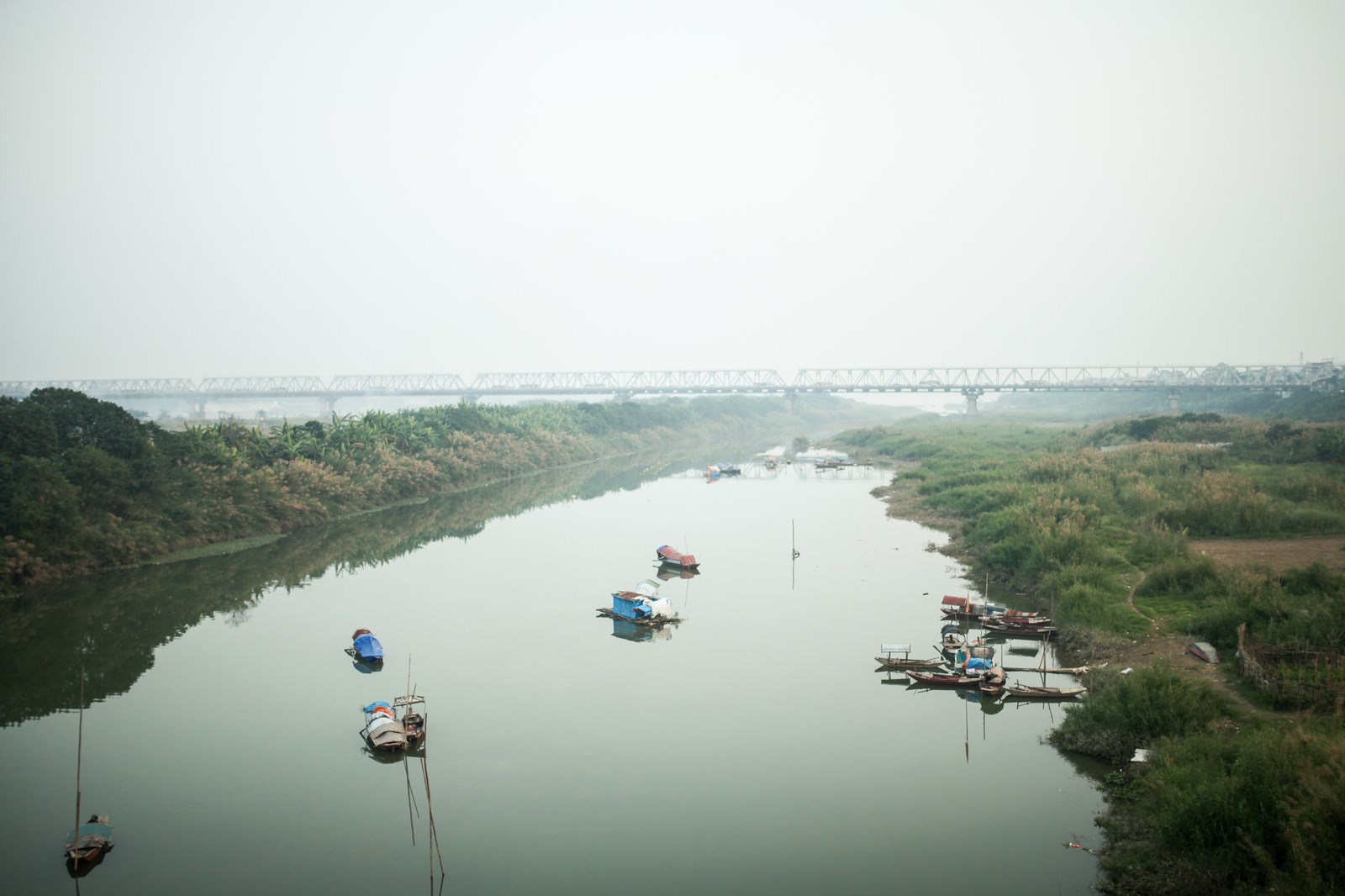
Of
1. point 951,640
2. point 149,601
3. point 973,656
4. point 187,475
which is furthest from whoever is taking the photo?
point 187,475

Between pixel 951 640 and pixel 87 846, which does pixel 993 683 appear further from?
pixel 87 846

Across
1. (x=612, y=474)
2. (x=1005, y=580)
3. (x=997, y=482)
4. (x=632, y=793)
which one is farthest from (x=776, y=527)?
(x=612, y=474)

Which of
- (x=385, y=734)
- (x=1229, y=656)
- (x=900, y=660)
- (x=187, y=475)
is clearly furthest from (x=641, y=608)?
(x=187, y=475)

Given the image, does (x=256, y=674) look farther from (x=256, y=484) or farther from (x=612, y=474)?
(x=612, y=474)

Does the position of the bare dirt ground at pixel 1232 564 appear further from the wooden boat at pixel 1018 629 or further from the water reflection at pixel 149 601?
the water reflection at pixel 149 601

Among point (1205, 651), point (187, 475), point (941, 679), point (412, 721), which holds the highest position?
point (187, 475)

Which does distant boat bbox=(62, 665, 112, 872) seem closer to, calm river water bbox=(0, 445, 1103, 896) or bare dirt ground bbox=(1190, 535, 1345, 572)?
calm river water bbox=(0, 445, 1103, 896)
